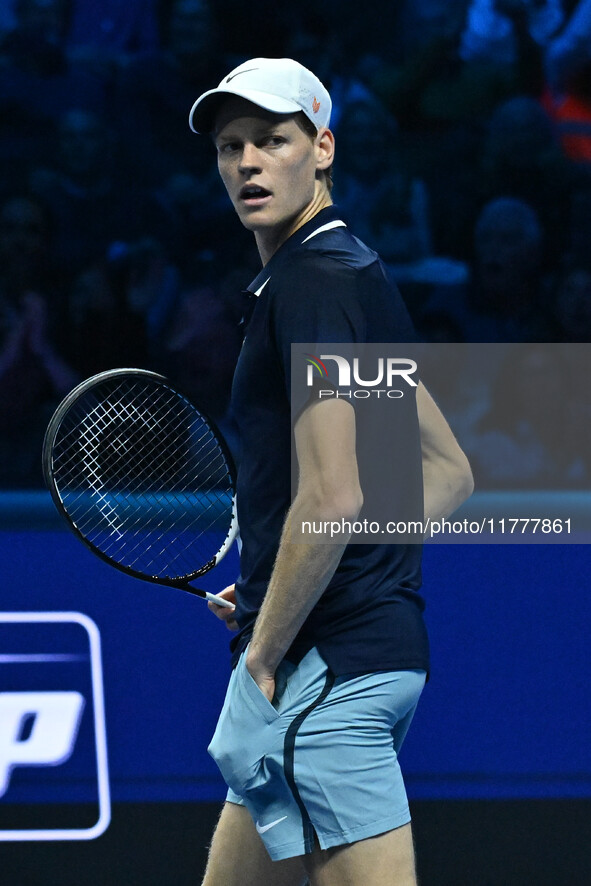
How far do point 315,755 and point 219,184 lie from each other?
2.23 meters

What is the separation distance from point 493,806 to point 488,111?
193cm

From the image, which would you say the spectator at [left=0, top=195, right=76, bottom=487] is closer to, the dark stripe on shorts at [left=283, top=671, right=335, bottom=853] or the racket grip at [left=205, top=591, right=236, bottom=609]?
the racket grip at [left=205, top=591, right=236, bottom=609]

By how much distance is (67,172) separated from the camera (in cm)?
347

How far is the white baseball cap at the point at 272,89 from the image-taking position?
167 cm

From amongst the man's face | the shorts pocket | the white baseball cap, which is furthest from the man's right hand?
the white baseball cap

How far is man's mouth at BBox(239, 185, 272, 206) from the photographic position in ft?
5.57

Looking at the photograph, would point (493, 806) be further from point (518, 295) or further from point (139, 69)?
point (139, 69)

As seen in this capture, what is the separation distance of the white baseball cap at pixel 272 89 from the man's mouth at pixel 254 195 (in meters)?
0.11

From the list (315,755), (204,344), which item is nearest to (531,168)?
(204,344)

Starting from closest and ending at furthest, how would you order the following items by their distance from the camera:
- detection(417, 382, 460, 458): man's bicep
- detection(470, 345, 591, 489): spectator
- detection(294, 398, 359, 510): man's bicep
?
detection(294, 398, 359, 510): man's bicep, detection(417, 382, 460, 458): man's bicep, detection(470, 345, 591, 489): spectator

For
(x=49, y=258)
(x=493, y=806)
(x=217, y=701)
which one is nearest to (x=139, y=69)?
(x=49, y=258)

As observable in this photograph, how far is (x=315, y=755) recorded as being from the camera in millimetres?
1600

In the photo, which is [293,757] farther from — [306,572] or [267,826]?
[306,572]

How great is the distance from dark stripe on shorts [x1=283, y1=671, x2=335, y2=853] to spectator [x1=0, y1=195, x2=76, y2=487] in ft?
5.24
